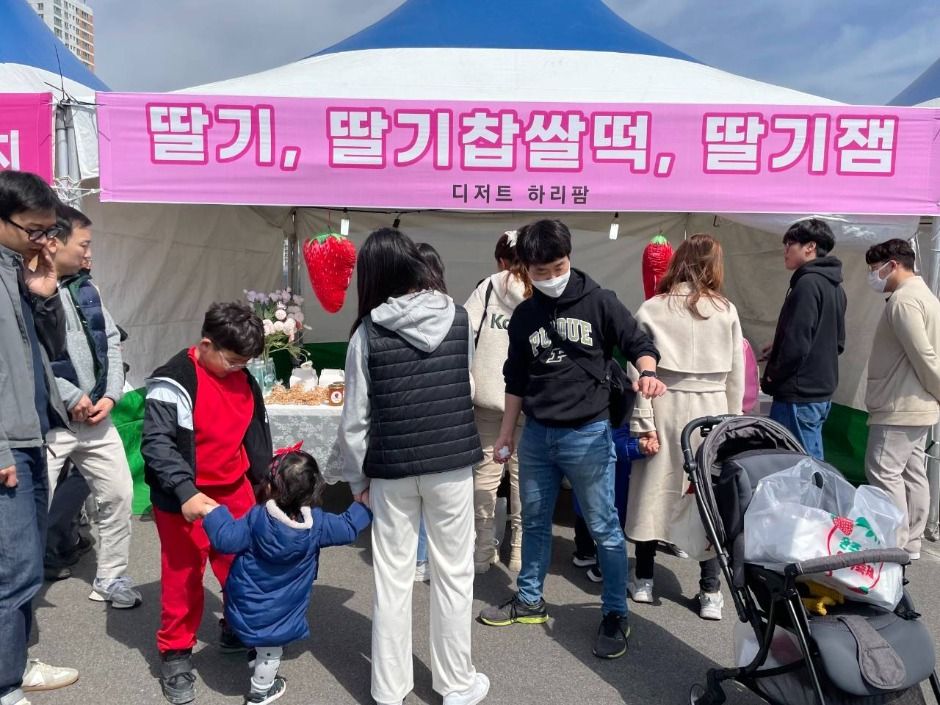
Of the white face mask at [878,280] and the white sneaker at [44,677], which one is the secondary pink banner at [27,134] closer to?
the white sneaker at [44,677]

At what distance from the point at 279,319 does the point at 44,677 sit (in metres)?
2.32

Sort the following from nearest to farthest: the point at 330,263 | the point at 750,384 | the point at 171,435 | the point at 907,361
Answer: the point at 171,435, the point at 907,361, the point at 750,384, the point at 330,263

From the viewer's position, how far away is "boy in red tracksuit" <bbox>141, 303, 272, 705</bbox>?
2080mm

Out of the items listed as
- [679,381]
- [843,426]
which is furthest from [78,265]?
[843,426]

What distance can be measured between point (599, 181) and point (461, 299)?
2.79 m

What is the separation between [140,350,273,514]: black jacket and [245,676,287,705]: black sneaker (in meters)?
0.68

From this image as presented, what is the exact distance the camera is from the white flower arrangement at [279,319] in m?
4.12

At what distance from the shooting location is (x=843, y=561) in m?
1.77

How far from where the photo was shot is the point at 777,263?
5.44 meters

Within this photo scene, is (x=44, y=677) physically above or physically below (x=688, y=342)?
below

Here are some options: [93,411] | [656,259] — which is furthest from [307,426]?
[656,259]

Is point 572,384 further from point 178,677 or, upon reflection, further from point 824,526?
point 178,677

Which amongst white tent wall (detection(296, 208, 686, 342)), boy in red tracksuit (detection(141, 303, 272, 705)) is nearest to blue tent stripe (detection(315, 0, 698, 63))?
white tent wall (detection(296, 208, 686, 342))

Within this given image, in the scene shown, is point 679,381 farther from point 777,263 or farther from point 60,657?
point 777,263
